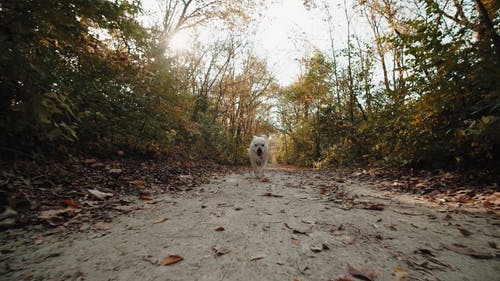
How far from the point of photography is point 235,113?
20797 mm

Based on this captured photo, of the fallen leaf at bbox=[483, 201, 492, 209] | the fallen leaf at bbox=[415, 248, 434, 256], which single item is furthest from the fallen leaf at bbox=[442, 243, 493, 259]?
the fallen leaf at bbox=[483, 201, 492, 209]

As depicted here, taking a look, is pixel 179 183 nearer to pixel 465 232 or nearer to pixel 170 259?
pixel 170 259

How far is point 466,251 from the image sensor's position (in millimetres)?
1667

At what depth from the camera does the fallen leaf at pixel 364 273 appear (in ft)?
4.47

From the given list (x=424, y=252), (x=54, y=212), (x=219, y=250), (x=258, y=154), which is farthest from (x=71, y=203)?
(x=258, y=154)

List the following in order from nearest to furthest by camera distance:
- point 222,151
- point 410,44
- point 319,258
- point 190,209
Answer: point 319,258, point 190,209, point 410,44, point 222,151

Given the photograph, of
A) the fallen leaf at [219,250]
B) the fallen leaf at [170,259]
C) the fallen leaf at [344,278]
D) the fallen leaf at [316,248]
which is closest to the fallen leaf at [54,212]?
the fallen leaf at [170,259]

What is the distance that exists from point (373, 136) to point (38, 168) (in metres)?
10.4

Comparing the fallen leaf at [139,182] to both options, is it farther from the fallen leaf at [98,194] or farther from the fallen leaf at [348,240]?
the fallen leaf at [348,240]

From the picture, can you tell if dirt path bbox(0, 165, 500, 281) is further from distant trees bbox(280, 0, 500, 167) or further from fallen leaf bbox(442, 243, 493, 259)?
distant trees bbox(280, 0, 500, 167)

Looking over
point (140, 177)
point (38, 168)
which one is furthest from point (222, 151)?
point (38, 168)

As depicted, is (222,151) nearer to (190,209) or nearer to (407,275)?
(190,209)

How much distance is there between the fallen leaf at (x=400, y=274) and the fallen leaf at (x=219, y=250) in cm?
114

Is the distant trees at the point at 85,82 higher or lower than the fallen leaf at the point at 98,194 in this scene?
higher
